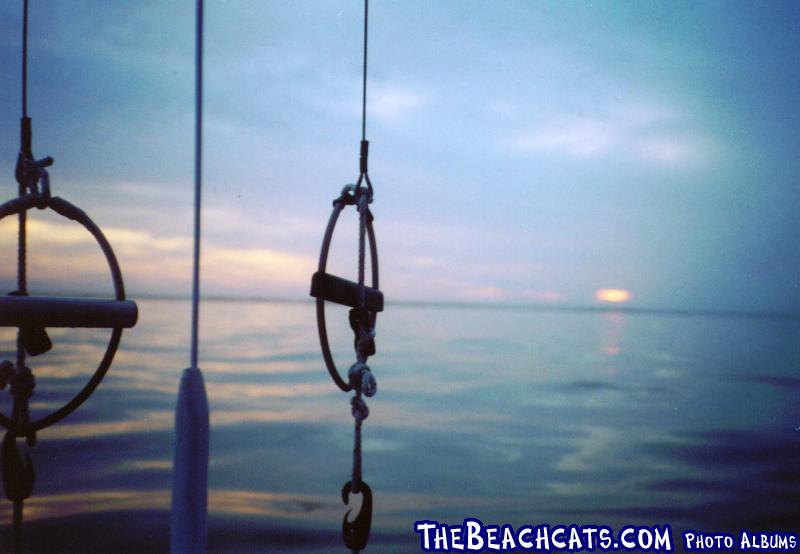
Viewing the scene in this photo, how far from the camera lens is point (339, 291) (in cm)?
257

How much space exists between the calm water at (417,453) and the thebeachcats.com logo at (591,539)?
21cm

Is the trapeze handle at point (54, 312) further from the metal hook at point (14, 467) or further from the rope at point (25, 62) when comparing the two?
the rope at point (25, 62)

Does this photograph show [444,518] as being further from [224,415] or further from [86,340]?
Answer: [86,340]

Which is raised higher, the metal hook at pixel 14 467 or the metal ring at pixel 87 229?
the metal ring at pixel 87 229

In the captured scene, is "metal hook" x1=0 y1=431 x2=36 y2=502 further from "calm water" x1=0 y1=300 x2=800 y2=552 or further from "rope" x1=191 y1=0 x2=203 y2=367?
"calm water" x1=0 y1=300 x2=800 y2=552

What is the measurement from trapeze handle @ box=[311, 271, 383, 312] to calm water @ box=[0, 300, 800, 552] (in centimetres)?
427

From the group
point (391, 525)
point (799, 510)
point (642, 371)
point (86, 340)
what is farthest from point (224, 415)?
point (86, 340)

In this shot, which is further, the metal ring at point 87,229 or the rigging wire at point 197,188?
the metal ring at point 87,229

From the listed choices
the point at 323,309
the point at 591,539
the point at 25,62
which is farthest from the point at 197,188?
the point at 591,539

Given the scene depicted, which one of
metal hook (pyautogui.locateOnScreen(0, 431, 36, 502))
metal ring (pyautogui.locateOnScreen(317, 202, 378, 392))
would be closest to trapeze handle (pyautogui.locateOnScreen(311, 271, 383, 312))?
metal ring (pyautogui.locateOnScreen(317, 202, 378, 392))

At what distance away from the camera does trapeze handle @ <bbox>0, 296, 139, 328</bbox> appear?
81.7 inches

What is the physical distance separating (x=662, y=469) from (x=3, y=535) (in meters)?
8.03

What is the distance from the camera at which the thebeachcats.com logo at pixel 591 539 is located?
259 inches

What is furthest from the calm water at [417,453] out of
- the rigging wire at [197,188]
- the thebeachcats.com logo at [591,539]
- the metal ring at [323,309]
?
the rigging wire at [197,188]
